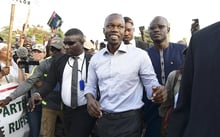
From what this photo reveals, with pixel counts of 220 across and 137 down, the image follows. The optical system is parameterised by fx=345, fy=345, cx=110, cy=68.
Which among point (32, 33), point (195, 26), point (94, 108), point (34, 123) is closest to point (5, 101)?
point (34, 123)

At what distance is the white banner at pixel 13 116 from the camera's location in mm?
4680

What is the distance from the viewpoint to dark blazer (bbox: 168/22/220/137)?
63.4 inches

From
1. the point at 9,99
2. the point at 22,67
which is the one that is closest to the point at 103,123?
the point at 9,99

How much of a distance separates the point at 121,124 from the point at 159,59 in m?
0.98

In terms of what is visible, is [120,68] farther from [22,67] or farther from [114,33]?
[22,67]

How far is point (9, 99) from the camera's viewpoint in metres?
4.57

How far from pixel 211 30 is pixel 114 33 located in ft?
5.67

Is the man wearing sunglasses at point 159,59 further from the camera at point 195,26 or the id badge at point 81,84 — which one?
the id badge at point 81,84

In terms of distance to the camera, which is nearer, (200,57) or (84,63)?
(200,57)

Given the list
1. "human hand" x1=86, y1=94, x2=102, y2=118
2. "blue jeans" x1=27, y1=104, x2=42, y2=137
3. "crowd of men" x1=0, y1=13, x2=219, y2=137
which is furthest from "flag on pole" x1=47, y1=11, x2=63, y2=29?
"human hand" x1=86, y1=94, x2=102, y2=118

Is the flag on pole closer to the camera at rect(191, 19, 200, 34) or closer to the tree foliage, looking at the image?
the tree foliage

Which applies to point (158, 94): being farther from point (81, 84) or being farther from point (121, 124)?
point (81, 84)

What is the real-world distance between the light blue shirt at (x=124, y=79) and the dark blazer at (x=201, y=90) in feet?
4.75

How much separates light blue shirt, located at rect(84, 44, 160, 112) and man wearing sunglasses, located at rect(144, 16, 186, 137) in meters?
0.40
